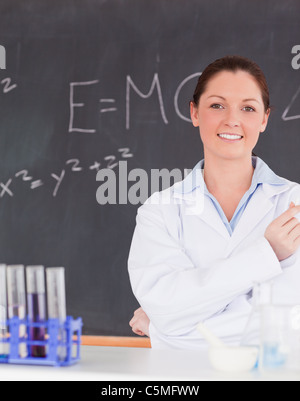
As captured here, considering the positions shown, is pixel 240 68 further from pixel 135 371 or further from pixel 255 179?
pixel 135 371

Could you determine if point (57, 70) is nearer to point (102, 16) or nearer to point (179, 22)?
point (102, 16)

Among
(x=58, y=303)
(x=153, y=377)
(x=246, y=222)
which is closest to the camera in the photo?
(x=153, y=377)

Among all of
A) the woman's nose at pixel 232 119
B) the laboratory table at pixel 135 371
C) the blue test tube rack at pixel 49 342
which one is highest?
the woman's nose at pixel 232 119

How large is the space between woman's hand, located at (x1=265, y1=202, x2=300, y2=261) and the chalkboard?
113 cm

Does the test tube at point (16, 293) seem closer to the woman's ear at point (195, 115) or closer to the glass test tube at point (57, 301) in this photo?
the glass test tube at point (57, 301)

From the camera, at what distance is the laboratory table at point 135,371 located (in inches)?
41.6

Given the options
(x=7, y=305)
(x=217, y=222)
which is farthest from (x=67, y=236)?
(x=7, y=305)

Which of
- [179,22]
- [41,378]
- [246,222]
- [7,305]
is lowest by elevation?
[41,378]

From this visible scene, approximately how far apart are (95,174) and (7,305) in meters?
1.58

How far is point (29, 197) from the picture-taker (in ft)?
9.39

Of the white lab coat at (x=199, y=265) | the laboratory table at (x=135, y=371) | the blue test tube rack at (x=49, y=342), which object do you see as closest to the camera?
the laboratory table at (x=135, y=371)
